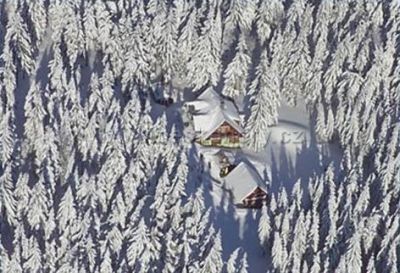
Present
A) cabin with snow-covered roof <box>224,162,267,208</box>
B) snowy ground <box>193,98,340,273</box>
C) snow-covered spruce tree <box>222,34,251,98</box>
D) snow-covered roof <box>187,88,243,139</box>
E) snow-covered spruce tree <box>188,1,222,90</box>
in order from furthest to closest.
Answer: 1. snow-covered spruce tree <box>188,1,222,90</box>
2. snow-covered spruce tree <box>222,34,251,98</box>
3. snow-covered roof <box>187,88,243,139</box>
4. cabin with snow-covered roof <box>224,162,267,208</box>
5. snowy ground <box>193,98,340,273</box>

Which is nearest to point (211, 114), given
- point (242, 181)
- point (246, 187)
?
point (242, 181)

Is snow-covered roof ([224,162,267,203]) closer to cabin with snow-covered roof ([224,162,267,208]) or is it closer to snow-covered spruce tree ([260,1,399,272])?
cabin with snow-covered roof ([224,162,267,208])

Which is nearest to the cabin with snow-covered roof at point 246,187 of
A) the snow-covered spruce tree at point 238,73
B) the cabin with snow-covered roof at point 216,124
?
the cabin with snow-covered roof at point 216,124

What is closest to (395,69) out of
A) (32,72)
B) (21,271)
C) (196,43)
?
(196,43)

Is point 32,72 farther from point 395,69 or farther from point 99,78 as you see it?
point 395,69

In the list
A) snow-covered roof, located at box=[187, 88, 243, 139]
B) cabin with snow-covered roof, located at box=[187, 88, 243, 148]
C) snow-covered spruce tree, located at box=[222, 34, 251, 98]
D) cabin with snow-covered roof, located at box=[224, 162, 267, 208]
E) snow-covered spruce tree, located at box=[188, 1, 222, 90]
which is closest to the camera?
cabin with snow-covered roof, located at box=[224, 162, 267, 208]

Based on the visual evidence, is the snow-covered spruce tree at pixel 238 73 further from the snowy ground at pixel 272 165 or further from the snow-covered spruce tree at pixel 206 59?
the snowy ground at pixel 272 165

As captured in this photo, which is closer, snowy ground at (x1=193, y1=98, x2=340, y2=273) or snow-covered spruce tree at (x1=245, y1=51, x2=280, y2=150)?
snowy ground at (x1=193, y1=98, x2=340, y2=273)

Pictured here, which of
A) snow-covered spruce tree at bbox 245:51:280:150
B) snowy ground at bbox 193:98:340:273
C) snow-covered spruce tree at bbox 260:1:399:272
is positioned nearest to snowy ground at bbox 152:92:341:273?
snowy ground at bbox 193:98:340:273

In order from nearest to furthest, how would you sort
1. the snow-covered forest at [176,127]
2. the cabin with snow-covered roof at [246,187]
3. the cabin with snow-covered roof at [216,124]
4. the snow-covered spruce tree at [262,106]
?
the snow-covered forest at [176,127] < the cabin with snow-covered roof at [246,187] < the snow-covered spruce tree at [262,106] < the cabin with snow-covered roof at [216,124]
